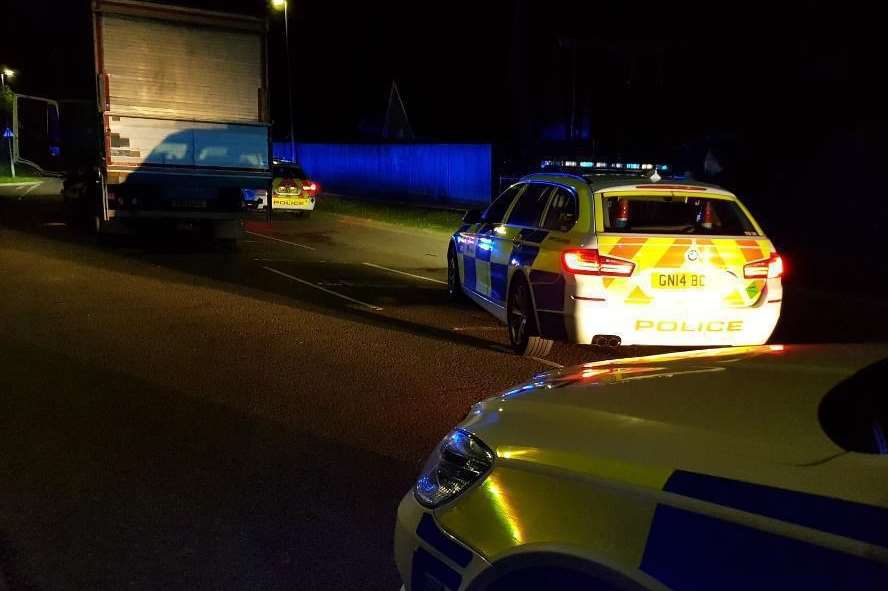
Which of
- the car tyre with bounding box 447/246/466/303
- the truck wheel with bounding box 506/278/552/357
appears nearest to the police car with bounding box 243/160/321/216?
the car tyre with bounding box 447/246/466/303

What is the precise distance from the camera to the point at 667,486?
74.9 inches

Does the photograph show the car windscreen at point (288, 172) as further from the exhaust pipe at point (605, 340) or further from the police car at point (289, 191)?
the exhaust pipe at point (605, 340)

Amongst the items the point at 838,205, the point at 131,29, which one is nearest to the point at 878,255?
the point at 838,205

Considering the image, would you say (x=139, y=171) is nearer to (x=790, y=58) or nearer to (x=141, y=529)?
(x=141, y=529)

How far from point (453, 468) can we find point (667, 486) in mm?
720

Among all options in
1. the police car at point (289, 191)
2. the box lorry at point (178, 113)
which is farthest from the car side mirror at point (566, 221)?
the police car at point (289, 191)

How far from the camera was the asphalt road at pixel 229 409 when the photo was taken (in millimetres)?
3732

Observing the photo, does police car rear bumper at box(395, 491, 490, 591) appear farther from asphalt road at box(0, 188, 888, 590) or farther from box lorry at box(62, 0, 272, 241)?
box lorry at box(62, 0, 272, 241)

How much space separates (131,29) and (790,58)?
15.1 meters

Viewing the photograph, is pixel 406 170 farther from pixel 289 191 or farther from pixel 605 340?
pixel 605 340

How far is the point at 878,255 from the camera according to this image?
14047 mm

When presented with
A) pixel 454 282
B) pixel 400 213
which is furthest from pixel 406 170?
pixel 454 282

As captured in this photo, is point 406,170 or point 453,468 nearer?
point 453,468

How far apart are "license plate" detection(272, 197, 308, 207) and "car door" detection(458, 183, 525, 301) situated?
1218cm
